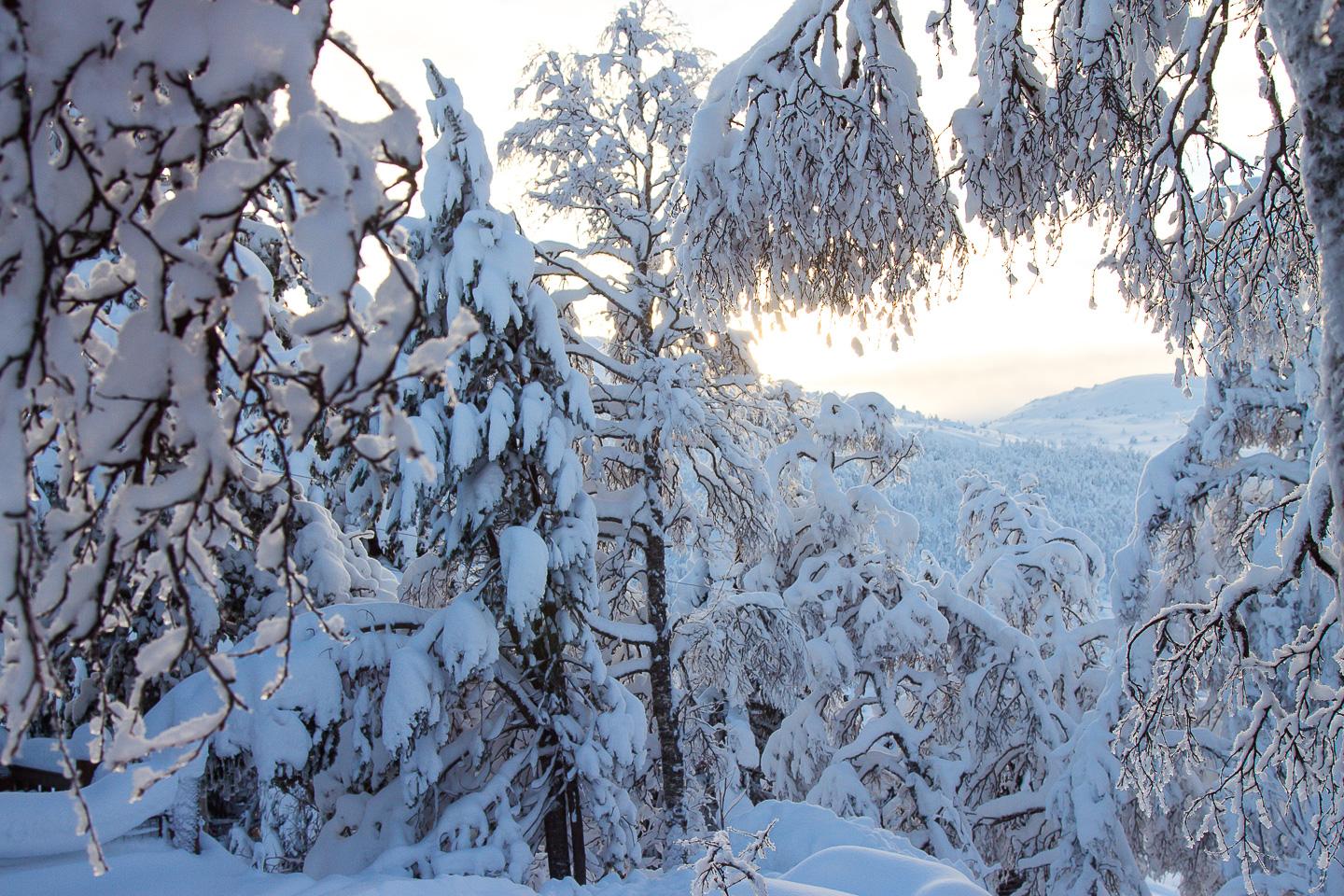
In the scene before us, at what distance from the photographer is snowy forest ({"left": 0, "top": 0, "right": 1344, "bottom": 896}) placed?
1263 mm

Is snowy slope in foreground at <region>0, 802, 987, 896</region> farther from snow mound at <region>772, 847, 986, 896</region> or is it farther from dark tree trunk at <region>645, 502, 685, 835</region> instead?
dark tree trunk at <region>645, 502, 685, 835</region>

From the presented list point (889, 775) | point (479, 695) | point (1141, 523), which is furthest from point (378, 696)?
point (889, 775)

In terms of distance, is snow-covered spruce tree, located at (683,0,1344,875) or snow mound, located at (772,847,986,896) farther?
snow mound, located at (772,847,986,896)

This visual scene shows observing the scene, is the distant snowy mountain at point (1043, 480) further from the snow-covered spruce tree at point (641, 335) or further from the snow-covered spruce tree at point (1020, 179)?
the snow-covered spruce tree at point (1020, 179)

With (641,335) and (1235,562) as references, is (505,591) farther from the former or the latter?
(1235,562)

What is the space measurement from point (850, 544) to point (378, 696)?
716 cm

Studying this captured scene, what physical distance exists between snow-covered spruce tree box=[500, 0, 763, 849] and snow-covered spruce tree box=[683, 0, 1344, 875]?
4.06 m

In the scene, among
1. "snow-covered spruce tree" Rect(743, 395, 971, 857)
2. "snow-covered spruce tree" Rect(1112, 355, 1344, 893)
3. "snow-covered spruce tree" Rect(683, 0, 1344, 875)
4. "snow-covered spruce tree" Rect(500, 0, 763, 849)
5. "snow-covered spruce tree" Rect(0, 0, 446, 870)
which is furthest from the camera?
"snow-covered spruce tree" Rect(743, 395, 971, 857)

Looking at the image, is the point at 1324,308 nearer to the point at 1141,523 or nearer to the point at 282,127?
the point at 282,127

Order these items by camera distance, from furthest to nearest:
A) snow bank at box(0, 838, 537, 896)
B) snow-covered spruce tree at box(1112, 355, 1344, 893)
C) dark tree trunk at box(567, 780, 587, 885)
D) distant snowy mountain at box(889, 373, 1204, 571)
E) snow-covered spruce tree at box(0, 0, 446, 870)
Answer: distant snowy mountain at box(889, 373, 1204, 571) < dark tree trunk at box(567, 780, 587, 885) < snow-covered spruce tree at box(1112, 355, 1344, 893) < snow bank at box(0, 838, 537, 896) < snow-covered spruce tree at box(0, 0, 446, 870)

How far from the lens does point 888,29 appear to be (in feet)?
13.9

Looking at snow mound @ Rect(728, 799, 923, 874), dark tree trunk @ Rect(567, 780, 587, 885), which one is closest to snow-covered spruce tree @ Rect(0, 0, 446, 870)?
snow mound @ Rect(728, 799, 923, 874)

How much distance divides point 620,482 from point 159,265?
28.3ft

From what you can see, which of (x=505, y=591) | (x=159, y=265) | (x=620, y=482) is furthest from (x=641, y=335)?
(x=159, y=265)
